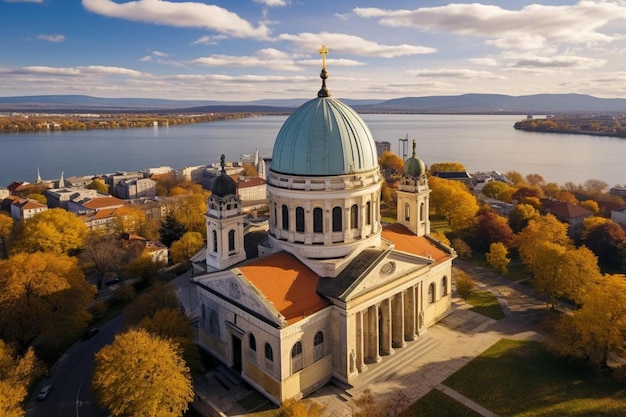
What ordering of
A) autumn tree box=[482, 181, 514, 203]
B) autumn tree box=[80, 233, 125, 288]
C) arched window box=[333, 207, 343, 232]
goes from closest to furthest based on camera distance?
arched window box=[333, 207, 343, 232] < autumn tree box=[80, 233, 125, 288] < autumn tree box=[482, 181, 514, 203]

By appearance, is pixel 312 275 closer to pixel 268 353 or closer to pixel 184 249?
pixel 268 353

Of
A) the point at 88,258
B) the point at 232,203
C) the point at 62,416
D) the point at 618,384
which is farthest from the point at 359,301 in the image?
the point at 88,258

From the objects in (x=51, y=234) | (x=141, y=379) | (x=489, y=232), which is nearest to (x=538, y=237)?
(x=489, y=232)


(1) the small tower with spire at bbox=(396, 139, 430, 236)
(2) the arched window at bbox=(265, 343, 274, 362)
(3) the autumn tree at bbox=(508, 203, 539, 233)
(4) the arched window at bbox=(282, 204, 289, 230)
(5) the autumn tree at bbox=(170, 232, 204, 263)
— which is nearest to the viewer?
(2) the arched window at bbox=(265, 343, 274, 362)

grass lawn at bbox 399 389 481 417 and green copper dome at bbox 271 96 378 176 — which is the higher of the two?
green copper dome at bbox 271 96 378 176

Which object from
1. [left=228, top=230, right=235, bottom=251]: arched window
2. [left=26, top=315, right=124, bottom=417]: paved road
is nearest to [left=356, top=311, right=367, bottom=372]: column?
[left=228, top=230, right=235, bottom=251]: arched window

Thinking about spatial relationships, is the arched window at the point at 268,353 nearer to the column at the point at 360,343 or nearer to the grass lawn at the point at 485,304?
the column at the point at 360,343

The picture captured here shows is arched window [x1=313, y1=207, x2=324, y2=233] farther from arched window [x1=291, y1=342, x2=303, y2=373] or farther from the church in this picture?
arched window [x1=291, y1=342, x2=303, y2=373]
